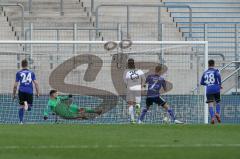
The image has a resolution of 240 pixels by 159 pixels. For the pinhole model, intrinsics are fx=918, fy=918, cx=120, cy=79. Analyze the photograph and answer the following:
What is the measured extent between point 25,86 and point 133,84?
299 cm

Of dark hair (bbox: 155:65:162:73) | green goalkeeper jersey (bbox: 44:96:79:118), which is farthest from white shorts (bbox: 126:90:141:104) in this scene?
green goalkeeper jersey (bbox: 44:96:79:118)

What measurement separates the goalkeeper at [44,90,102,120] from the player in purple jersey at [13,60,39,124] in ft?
3.57

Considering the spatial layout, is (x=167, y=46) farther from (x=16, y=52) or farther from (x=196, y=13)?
(x=196, y=13)

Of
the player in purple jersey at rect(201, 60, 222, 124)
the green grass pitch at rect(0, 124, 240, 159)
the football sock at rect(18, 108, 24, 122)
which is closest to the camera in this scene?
the green grass pitch at rect(0, 124, 240, 159)

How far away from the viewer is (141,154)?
1235 cm

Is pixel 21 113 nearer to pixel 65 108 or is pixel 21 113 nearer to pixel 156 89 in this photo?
pixel 65 108

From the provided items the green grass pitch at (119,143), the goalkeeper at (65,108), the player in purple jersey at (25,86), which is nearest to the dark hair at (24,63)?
the player in purple jersey at (25,86)

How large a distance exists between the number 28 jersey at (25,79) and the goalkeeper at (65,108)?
3.78 feet

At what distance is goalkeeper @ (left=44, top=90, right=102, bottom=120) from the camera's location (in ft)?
82.5

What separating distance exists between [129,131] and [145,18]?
14996 mm

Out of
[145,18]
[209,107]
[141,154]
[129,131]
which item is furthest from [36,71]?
[141,154]

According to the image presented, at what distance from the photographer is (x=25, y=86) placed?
24016mm

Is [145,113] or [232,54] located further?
[232,54]

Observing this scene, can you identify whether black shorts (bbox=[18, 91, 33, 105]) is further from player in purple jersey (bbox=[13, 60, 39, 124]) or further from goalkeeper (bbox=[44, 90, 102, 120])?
goalkeeper (bbox=[44, 90, 102, 120])
